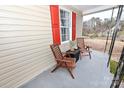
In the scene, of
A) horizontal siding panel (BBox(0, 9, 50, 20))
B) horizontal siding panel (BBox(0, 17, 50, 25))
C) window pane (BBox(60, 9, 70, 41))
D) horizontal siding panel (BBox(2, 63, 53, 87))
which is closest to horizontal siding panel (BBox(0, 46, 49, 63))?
horizontal siding panel (BBox(2, 63, 53, 87))

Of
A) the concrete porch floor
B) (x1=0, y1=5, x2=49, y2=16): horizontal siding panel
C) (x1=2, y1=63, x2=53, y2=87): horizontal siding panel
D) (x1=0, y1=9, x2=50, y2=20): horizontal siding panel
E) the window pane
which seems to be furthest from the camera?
the window pane

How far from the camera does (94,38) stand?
8.55 m

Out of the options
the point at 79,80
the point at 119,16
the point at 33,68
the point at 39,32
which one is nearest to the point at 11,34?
the point at 39,32

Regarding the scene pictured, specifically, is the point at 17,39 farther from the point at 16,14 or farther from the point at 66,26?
the point at 66,26

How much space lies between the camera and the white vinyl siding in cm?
183

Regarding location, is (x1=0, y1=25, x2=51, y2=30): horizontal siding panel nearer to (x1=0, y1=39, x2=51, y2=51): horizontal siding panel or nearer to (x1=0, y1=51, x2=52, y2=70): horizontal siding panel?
(x1=0, y1=39, x2=51, y2=51): horizontal siding panel

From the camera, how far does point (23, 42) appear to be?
2170 mm

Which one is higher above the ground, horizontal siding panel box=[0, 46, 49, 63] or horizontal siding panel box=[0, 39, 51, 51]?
horizontal siding panel box=[0, 39, 51, 51]

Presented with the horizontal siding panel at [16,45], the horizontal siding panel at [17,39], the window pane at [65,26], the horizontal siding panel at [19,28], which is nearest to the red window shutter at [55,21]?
the horizontal siding panel at [19,28]

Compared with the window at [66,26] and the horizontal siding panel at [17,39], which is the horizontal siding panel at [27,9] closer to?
the horizontal siding panel at [17,39]

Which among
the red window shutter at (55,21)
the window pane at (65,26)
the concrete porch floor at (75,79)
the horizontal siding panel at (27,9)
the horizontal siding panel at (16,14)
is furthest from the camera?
the window pane at (65,26)

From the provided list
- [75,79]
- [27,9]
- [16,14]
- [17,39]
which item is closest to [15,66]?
[17,39]

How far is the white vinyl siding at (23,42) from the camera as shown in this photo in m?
1.83
